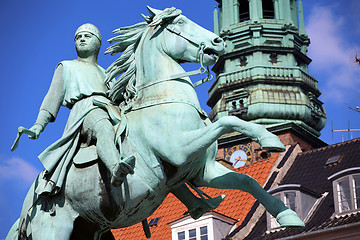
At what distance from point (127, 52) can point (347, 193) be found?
22149 mm

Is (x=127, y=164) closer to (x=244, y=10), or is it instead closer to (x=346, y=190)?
(x=346, y=190)

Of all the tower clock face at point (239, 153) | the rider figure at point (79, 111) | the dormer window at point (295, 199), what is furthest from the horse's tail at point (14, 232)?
the tower clock face at point (239, 153)

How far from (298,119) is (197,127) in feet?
174

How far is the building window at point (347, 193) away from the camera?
2955cm

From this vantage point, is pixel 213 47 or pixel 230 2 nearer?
pixel 213 47

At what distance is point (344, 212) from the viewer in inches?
1156

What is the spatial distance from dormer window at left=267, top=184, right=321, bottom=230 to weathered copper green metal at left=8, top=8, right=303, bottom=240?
854 inches

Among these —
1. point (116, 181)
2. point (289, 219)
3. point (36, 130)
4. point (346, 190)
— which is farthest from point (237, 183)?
point (346, 190)

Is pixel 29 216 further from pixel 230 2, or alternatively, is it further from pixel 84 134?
pixel 230 2

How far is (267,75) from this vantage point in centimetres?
6131

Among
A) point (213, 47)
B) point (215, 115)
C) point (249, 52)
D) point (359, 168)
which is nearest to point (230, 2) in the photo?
point (249, 52)

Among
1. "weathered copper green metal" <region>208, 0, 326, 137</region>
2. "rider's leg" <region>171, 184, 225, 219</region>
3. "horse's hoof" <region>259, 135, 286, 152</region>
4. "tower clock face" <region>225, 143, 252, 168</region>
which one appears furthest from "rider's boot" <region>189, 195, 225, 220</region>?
"weathered copper green metal" <region>208, 0, 326, 137</region>

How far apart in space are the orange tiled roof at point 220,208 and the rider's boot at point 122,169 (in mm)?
24926

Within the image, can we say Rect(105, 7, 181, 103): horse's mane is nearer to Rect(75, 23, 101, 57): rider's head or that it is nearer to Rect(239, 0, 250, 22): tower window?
Rect(75, 23, 101, 57): rider's head
